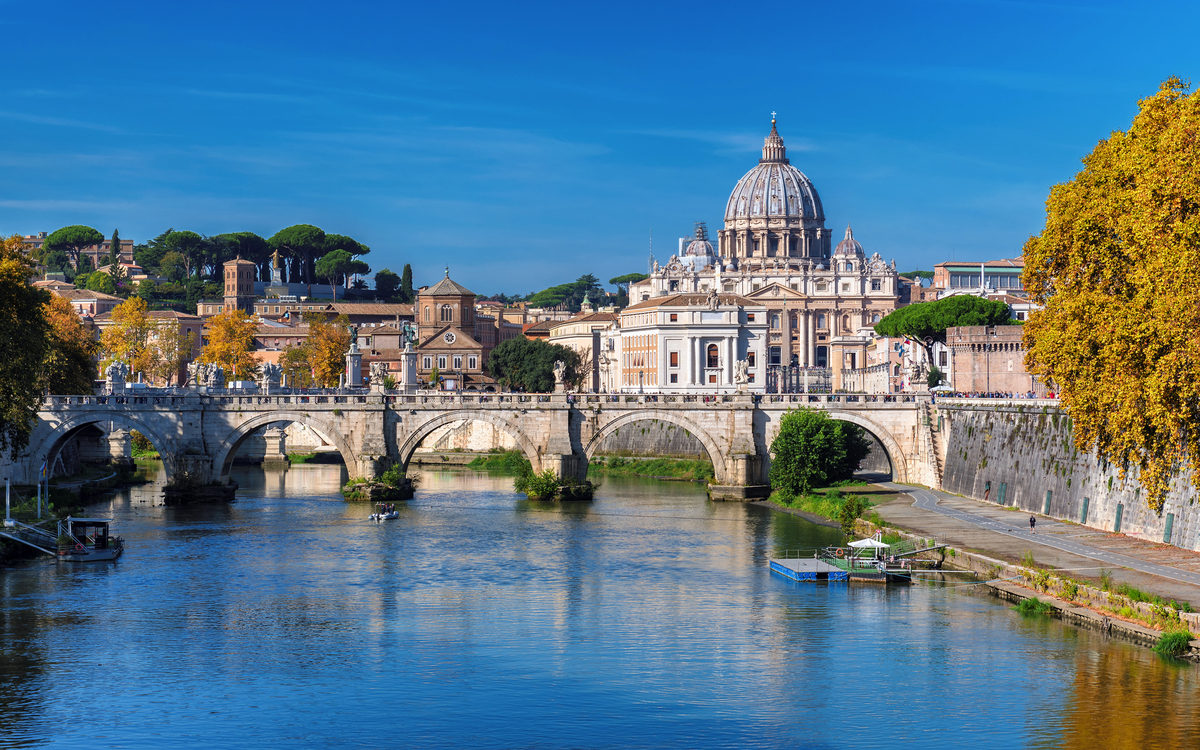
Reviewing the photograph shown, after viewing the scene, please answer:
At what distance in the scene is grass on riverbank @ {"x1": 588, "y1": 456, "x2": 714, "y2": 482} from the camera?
240ft

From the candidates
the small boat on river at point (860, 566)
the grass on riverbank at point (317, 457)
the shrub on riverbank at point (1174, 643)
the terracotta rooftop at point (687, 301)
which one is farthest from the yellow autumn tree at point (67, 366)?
the terracotta rooftop at point (687, 301)

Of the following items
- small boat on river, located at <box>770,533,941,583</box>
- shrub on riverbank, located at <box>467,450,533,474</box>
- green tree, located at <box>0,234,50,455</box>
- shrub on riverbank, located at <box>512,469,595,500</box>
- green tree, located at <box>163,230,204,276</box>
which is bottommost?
small boat on river, located at <box>770,533,941,583</box>

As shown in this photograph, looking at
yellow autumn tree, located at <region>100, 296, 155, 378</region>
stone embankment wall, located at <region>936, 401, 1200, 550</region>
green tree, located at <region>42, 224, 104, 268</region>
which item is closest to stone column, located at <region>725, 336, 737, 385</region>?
yellow autumn tree, located at <region>100, 296, 155, 378</region>

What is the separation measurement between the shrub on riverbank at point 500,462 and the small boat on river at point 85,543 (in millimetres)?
36252

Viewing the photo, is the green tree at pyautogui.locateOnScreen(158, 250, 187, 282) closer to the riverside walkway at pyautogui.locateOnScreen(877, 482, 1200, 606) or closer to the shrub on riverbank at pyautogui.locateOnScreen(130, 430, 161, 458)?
the shrub on riverbank at pyautogui.locateOnScreen(130, 430, 161, 458)

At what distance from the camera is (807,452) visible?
5703 centimetres

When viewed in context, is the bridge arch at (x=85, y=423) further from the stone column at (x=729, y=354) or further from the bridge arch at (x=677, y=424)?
the stone column at (x=729, y=354)

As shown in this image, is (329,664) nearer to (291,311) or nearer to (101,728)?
(101,728)

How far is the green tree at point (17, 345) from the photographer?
42.3 metres

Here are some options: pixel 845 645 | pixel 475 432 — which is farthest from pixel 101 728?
pixel 475 432

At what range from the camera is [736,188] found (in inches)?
7554

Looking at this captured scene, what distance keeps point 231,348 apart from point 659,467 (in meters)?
43.1

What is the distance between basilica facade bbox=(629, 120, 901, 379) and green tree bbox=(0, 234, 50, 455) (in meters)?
103

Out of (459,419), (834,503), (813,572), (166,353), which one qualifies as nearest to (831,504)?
(834,503)
